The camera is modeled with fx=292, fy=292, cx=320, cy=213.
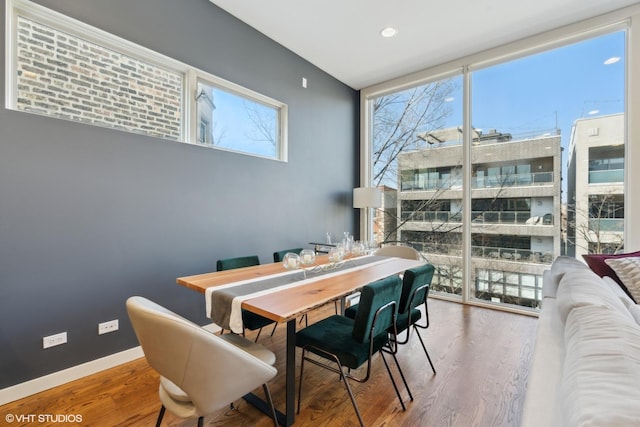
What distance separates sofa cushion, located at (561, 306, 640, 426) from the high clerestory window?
120 inches

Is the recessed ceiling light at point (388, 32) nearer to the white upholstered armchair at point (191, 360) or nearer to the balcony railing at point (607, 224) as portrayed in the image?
the balcony railing at point (607, 224)

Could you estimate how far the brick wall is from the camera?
6.72ft

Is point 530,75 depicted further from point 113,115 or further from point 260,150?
point 113,115

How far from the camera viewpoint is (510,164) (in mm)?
3662

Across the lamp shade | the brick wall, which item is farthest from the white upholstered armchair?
the lamp shade

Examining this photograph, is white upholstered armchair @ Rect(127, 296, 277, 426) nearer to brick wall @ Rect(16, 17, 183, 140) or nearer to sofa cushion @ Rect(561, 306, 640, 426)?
sofa cushion @ Rect(561, 306, 640, 426)

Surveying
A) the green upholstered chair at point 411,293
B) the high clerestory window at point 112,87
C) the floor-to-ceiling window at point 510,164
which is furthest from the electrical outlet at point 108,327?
the floor-to-ceiling window at point 510,164

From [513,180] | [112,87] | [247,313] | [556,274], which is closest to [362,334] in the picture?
[247,313]

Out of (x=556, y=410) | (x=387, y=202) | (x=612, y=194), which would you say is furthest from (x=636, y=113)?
(x=556, y=410)

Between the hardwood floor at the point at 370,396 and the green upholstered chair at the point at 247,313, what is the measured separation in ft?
1.37

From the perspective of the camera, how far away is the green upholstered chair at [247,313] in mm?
2156

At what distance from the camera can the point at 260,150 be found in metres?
3.54

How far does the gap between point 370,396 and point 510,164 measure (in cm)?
323

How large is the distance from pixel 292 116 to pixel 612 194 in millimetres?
3715
